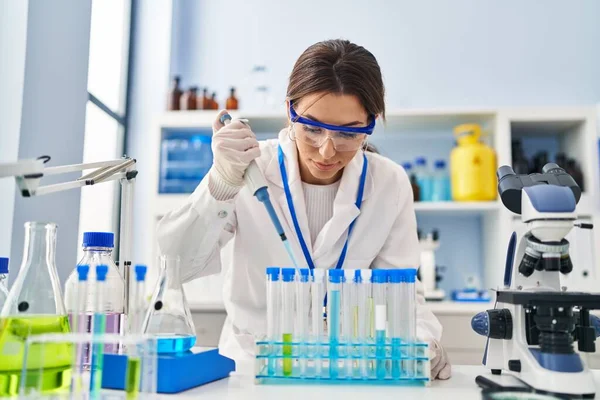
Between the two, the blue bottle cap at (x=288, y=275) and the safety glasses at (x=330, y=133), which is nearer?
the blue bottle cap at (x=288, y=275)

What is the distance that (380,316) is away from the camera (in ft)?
2.94

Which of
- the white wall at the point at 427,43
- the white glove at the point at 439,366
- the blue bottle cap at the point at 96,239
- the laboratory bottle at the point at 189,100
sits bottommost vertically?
the white glove at the point at 439,366

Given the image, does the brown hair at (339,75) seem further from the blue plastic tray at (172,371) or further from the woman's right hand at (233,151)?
the blue plastic tray at (172,371)

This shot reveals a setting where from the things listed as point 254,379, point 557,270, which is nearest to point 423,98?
point 557,270

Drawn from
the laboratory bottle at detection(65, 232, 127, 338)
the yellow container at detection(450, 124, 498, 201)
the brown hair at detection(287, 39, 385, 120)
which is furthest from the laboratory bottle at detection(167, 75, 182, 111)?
the laboratory bottle at detection(65, 232, 127, 338)

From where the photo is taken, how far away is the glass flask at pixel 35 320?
2.42 ft

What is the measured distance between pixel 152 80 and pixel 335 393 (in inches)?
120

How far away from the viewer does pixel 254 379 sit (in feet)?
3.02

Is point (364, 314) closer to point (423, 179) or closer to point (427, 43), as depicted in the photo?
point (423, 179)

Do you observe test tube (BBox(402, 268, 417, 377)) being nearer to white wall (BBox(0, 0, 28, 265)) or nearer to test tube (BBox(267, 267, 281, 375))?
test tube (BBox(267, 267, 281, 375))

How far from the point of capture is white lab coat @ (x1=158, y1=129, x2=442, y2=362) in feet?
4.73

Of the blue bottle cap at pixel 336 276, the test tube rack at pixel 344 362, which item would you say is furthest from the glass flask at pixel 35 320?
the blue bottle cap at pixel 336 276

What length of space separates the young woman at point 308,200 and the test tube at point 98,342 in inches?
20.4

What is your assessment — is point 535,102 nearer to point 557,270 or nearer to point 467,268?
point 467,268
